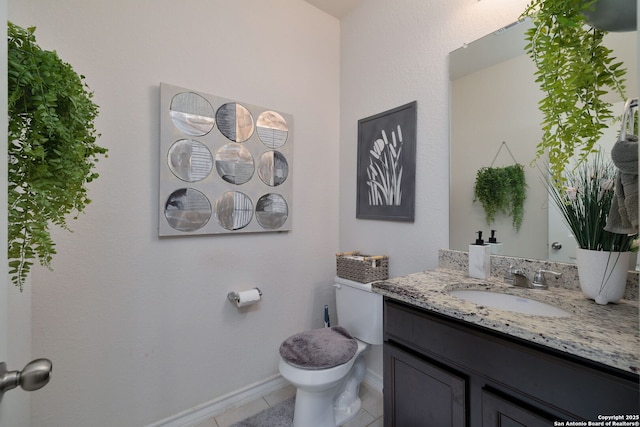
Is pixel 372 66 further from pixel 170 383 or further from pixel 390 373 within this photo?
pixel 170 383

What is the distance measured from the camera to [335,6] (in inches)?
77.3

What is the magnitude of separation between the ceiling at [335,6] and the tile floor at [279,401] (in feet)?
8.82

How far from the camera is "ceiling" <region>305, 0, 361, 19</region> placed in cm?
192

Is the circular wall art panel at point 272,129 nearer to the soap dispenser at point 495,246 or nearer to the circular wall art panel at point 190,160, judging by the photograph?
the circular wall art panel at point 190,160

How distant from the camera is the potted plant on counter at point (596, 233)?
857 millimetres

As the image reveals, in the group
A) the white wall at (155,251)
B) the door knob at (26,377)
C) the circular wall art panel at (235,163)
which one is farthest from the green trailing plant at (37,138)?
the circular wall art panel at (235,163)

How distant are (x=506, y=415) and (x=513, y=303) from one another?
0.44m

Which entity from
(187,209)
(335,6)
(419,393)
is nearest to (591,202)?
(419,393)

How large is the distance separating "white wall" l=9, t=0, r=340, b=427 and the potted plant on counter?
141 cm

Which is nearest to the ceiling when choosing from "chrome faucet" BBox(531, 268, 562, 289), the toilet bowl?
"chrome faucet" BBox(531, 268, 562, 289)

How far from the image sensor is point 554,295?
0.99 meters

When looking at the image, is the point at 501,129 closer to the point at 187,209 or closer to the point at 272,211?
the point at 272,211

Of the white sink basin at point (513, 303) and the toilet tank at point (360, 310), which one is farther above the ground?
the white sink basin at point (513, 303)

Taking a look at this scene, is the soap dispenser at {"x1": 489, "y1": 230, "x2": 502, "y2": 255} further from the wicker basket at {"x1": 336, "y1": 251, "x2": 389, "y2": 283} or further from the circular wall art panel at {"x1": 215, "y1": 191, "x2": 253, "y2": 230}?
the circular wall art panel at {"x1": 215, "y1": 191, "x2": 253, "y2": 230}
